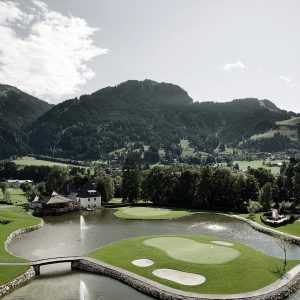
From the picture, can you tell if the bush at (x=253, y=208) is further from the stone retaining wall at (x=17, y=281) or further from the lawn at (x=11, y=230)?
the stone retaining wall at (x=17, y=281)

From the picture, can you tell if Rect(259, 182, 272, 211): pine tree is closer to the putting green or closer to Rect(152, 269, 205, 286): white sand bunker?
the putting green

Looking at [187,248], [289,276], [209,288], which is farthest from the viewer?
[187,248]

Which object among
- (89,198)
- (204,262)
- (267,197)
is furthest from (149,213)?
(204,262)

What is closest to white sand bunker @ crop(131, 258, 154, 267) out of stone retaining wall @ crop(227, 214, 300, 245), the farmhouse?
stone retaining wall @ crop(227, 214, 300, 245)

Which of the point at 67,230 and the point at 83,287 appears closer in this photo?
the point at 83,287

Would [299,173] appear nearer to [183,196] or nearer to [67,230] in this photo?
[183,196]

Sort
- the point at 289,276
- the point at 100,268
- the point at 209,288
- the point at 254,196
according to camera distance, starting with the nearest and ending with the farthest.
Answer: the point at 209,288 → the point at 289,276 → the point at 100,268 → the point at 254,196

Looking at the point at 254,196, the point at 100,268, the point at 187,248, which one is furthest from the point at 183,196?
the point at 100,268

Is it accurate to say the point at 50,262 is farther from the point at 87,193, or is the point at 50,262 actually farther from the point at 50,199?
the point at 87,193
